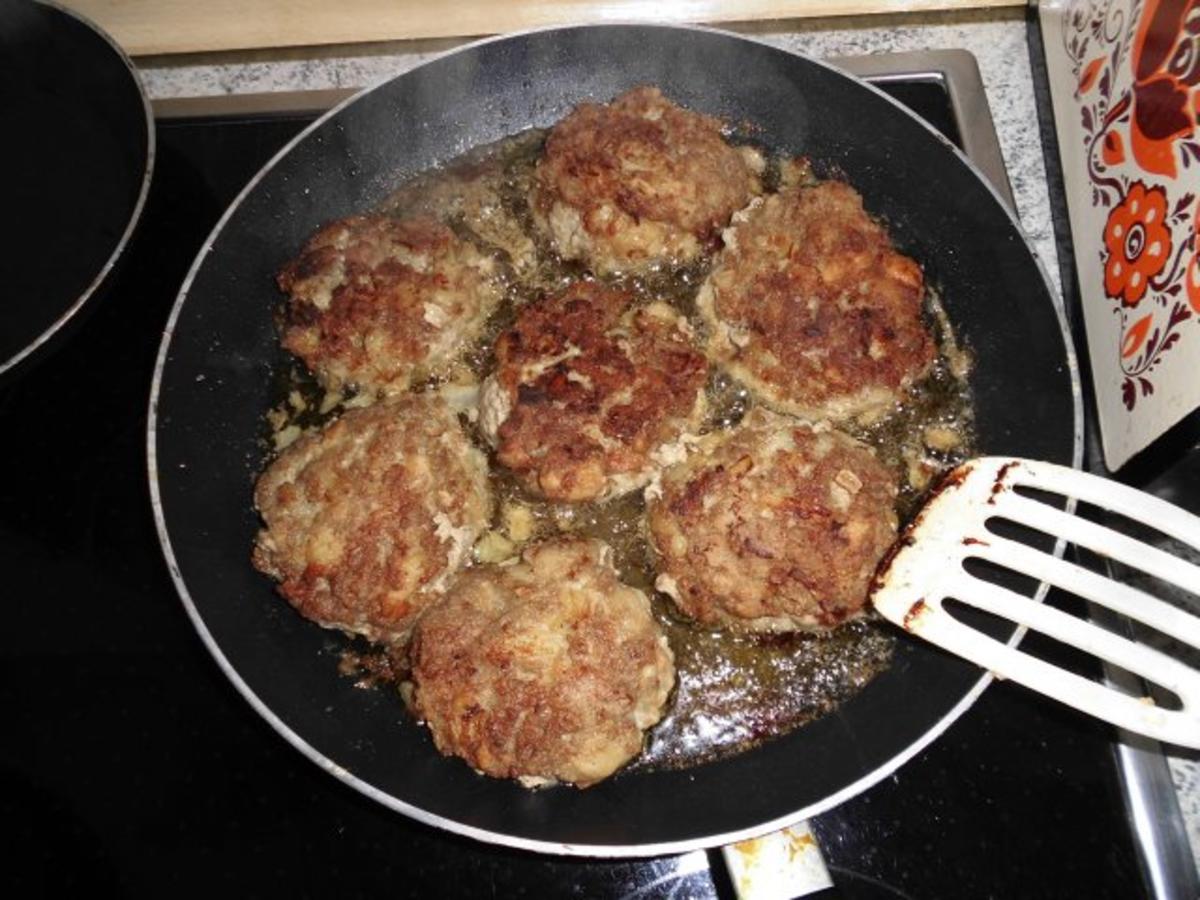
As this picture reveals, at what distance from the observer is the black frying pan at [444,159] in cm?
157

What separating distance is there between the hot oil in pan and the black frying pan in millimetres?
41

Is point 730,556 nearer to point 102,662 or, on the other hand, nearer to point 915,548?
point 915,548

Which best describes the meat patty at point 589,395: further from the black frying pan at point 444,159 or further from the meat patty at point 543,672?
the black frying pan at point 444,159

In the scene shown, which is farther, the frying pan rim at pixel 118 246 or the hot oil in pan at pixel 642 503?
the frying pan rim at pixel 118 246

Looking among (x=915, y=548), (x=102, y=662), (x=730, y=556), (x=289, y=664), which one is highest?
(x=915, y=548)

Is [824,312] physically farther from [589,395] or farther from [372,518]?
[372,518]

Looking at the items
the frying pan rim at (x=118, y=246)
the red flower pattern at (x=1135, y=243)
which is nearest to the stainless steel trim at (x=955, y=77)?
the red flower pattern at (x=1135, y=243)

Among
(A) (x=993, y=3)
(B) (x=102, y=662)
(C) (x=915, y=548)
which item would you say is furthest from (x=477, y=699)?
(A) (x=993, y=3)

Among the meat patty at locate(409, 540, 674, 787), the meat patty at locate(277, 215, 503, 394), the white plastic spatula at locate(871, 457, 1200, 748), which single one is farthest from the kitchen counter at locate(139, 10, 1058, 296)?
the meat patty at locate(409, 540, 674, 787)

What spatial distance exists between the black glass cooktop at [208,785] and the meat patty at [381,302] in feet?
1.69

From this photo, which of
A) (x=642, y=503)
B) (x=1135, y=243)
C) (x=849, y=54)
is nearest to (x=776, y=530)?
(x=642, y=503)

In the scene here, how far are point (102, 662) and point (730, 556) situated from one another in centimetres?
131

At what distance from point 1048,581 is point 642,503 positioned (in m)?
0.75

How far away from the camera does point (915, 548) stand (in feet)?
4.81
